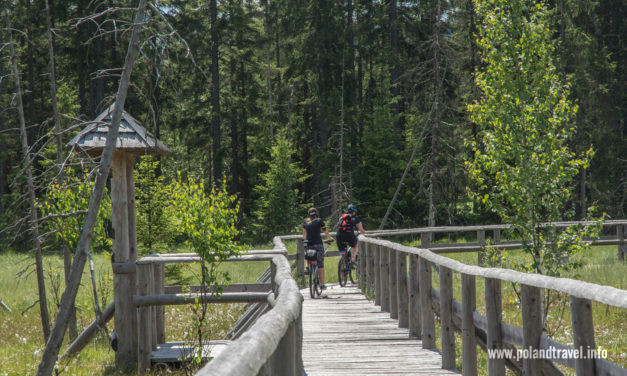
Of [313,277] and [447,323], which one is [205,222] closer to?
[447,323]

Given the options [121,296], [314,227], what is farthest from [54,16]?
[121,296]

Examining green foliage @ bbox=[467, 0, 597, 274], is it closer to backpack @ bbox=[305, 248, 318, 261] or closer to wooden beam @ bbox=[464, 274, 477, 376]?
backpack @ bbox=[305, 248, 318, 261]

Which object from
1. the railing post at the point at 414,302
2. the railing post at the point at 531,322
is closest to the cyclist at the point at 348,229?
the railing post at the point at 414,302

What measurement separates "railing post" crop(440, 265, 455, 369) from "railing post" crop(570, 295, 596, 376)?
127 inches

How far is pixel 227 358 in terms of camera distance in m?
2.40

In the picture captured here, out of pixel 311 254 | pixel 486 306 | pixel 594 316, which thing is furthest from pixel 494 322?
pixel 311 254

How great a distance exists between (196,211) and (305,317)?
320 centimetres

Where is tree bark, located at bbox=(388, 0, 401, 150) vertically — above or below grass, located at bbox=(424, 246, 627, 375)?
above

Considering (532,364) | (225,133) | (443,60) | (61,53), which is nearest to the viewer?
(532,364)

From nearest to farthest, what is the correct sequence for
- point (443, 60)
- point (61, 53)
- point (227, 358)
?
point (227, 358)
point (443, 60)
point (61, 53)

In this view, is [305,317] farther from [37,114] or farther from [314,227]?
[37,114]

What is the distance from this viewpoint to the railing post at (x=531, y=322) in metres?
4.82

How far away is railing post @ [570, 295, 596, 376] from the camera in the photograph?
3904mm

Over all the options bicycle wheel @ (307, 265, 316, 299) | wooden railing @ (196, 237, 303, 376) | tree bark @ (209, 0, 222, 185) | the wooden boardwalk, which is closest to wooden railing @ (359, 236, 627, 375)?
the wooden boardwalk
